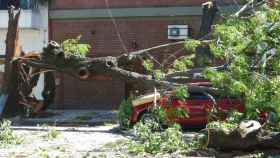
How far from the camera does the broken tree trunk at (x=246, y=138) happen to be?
13.9 metres

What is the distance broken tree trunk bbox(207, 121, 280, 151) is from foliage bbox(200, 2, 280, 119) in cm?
89

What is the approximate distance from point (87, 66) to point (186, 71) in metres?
2.72

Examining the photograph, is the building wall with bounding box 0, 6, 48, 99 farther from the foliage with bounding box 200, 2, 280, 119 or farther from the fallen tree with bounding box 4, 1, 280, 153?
the foliage with bounding box 200, 2, 280, 119

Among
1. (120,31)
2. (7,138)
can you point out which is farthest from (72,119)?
(7,138)

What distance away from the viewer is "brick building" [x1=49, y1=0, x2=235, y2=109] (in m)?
29.2

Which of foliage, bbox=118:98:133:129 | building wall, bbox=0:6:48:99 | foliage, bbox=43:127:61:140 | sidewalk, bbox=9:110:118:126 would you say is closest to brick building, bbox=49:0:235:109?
building wall, bbox=0:6:48:99

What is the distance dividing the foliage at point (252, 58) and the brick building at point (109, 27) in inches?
625

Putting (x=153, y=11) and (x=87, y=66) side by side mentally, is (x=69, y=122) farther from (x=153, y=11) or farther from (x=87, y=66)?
(x=87, y=66)

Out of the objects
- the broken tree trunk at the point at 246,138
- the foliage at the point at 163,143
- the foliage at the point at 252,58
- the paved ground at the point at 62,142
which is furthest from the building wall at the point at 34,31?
the foliage at the point at 252,58

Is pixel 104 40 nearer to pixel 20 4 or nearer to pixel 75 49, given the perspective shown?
pixel 20 4

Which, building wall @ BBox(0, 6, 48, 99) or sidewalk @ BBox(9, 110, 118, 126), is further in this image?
building wall @ BBox(0, 6, 48, 99)

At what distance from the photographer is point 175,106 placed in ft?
46.8

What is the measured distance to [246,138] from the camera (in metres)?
14.0

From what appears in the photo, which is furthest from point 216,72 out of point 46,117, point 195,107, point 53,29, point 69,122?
point 53,29
